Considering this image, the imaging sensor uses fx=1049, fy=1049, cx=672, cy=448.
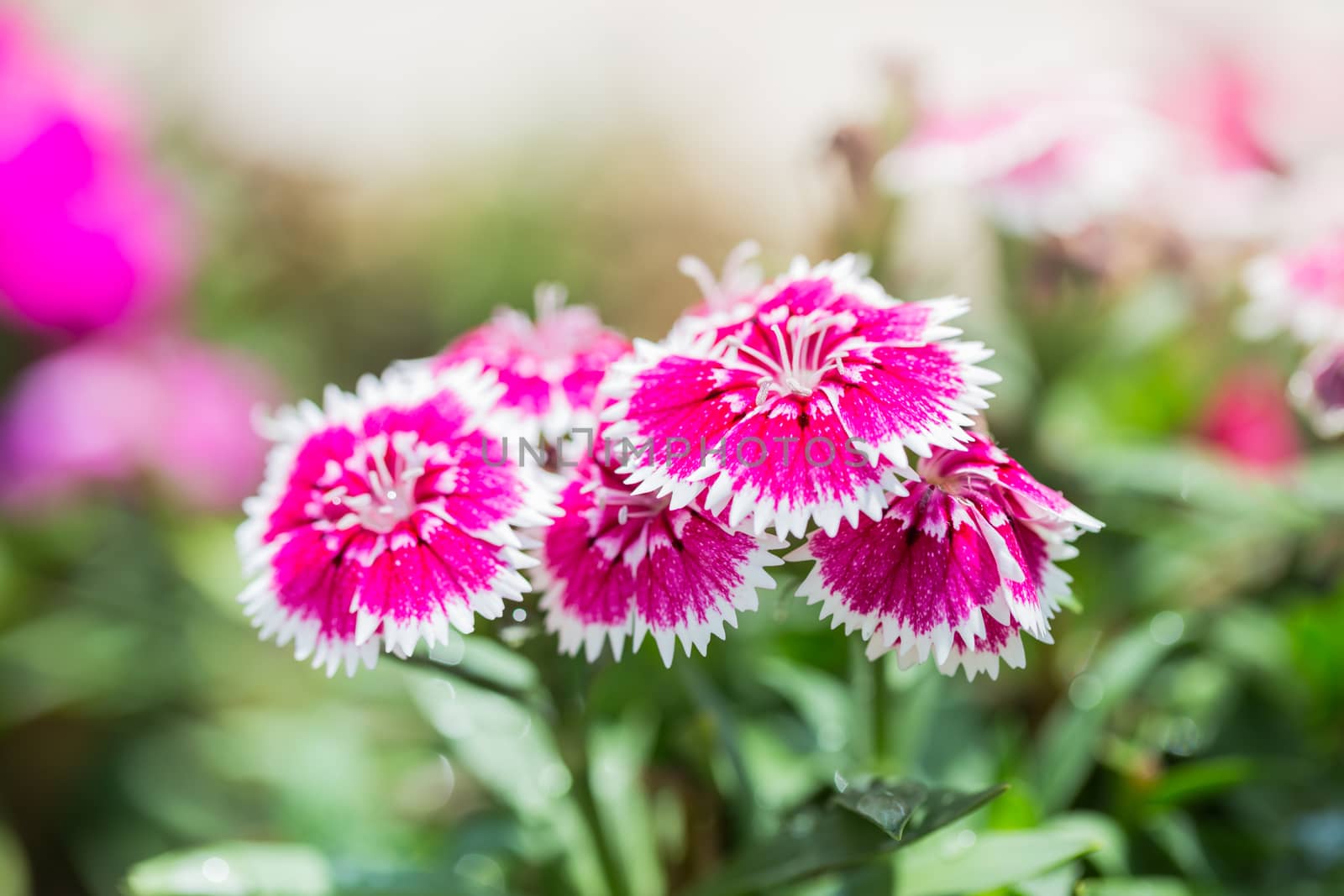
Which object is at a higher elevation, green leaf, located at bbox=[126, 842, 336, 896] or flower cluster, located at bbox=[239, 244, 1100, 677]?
flower cluster, located at bbox=[239, 244, 1100, 677]

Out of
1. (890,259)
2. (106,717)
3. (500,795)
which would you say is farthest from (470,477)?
(106,717)

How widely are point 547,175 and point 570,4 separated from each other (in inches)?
54.8

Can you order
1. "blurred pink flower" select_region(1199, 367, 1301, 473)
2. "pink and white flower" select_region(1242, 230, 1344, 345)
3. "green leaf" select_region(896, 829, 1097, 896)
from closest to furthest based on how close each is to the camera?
"green leaf" select_region(896, 829, 1097, 896) → "pink and white flower" select_region(1242, 230, 1344, 345) → "blurred pink flower" select_region(1199, 367, 1301, 473)

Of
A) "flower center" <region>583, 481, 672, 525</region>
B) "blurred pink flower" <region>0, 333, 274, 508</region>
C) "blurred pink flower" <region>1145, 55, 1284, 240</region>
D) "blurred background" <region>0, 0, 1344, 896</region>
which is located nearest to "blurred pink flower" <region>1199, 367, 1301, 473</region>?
"blurred background" <region>0, 0, 1344, 896</region>

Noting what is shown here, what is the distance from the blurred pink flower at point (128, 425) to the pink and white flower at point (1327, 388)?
156 centimetres

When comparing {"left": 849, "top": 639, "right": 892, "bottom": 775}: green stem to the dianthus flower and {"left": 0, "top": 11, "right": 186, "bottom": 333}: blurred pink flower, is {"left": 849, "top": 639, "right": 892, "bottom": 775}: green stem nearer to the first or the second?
the dianthus flower

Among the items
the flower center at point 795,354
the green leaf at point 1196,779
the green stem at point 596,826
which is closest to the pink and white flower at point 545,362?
the flower center at point 795,354

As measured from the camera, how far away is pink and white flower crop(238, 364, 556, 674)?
644 mm

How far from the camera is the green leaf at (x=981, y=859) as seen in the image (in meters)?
0.73

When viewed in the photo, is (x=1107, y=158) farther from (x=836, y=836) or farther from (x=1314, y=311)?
(x=836, y=836)

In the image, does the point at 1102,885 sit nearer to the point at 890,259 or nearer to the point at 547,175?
the point at 890,259

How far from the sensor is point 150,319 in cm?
186

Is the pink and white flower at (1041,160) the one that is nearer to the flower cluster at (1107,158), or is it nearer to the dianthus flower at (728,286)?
the flower cluster at (1107,158)

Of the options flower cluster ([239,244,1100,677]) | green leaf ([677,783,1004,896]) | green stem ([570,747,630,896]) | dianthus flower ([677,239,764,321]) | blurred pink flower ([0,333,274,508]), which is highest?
blurred pink flower ([0,333,274,508])
